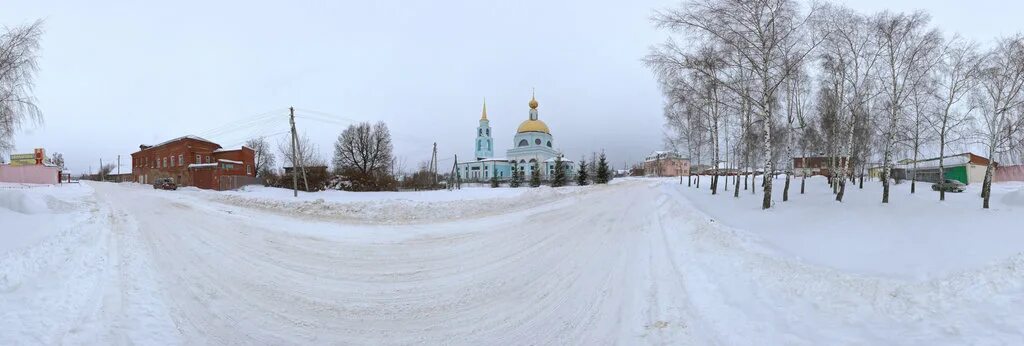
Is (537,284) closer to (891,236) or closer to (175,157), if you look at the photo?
(891,236)

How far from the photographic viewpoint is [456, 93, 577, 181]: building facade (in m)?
83.3

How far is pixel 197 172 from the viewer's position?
4506 cm

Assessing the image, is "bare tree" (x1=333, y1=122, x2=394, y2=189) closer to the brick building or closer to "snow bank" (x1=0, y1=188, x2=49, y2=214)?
the brick building

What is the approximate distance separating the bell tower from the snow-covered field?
83677mm

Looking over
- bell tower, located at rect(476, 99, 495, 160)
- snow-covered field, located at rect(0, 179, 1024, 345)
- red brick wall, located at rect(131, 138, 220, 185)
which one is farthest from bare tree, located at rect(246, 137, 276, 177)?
snow-covered field, located at rect(0, 179, 1024, 345)

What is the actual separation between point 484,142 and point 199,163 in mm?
55743

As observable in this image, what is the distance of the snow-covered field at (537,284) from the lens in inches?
185

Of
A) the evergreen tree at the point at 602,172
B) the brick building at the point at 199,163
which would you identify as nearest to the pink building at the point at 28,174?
the brick building at the point at 199,163

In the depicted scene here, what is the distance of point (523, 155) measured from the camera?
84.9m

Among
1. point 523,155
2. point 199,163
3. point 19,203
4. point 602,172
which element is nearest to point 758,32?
point 19,203

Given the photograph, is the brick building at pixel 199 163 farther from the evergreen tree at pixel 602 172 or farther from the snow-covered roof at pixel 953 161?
the snow-covered roof at pixel 953 161

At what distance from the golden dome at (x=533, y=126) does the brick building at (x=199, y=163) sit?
166ft

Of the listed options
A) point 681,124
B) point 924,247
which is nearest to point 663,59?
point 924,247

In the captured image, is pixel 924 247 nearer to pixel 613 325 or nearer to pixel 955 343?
pixel 955 343
